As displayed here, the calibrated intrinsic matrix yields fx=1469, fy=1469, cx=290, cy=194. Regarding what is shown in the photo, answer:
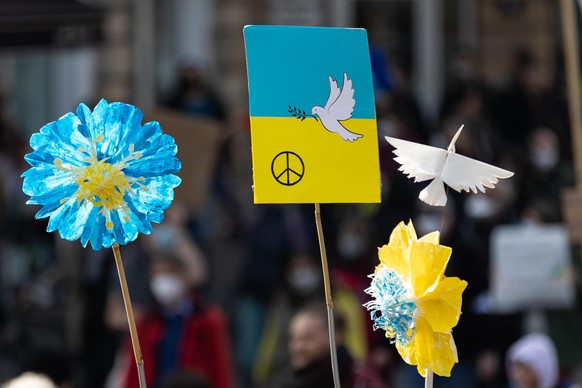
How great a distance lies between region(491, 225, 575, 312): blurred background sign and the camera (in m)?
7.37

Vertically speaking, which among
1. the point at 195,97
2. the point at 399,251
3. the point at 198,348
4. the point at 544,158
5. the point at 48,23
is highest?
the point at 195,97

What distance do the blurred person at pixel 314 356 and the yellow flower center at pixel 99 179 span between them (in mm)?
2580

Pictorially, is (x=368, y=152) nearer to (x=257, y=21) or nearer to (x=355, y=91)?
(x=355, y=91)

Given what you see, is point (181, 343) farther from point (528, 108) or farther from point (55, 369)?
point (528, 108)

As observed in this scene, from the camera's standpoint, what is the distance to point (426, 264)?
9.16ft

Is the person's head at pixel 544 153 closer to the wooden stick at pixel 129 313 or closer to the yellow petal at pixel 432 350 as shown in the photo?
the yellow petal at pixel 432 350

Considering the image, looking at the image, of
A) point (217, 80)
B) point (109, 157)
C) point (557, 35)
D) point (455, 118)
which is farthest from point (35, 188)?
point (557, 35)

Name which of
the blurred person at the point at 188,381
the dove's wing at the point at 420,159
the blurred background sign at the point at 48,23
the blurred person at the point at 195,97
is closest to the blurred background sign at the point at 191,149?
the blurred background sign at the point at 48,23

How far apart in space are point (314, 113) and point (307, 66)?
0.31ft

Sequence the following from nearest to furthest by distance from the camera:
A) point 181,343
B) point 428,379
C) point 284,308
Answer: point 428,379 → point 181,343 → point 284,308

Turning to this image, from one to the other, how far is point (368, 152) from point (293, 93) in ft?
0.63

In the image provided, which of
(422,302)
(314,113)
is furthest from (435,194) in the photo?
(314,113)

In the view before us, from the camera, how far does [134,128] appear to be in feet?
8.93

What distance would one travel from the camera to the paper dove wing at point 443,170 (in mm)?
2795
